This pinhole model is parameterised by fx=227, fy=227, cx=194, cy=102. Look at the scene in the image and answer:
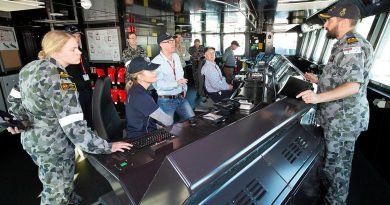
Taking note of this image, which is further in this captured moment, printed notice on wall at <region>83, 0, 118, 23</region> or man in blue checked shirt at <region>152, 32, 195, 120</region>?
printed notice on wall at <region>83, 0, 118, 23</region>

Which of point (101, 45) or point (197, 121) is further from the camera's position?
point (101, 45)

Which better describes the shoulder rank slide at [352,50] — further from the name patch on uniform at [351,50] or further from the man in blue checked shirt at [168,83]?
the man in blue checked shirt at [168,83]

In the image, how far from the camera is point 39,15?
487 cm

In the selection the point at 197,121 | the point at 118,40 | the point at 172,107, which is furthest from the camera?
the point at 118,40

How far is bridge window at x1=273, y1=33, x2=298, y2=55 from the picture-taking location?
1263 centimetres

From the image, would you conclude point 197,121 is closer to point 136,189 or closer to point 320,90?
point 136,189

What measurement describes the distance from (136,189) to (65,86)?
1005 mm

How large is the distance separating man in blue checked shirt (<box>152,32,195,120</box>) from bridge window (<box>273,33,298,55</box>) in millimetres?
11384

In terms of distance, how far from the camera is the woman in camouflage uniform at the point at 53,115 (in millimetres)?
1462

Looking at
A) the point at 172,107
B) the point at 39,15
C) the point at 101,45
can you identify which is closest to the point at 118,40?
the point at 101,45

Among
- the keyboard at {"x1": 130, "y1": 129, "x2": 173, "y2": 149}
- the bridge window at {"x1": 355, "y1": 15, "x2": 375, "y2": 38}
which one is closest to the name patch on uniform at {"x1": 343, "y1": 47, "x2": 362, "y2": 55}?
the keyboard at {"x1": 130, "y1": 129, "x2": 173, "y2": 149}

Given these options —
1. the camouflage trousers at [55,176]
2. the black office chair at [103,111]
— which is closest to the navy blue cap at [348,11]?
the black office chair at [103,111]

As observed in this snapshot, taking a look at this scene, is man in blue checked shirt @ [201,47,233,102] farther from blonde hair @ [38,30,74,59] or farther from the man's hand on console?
the man's hand on console

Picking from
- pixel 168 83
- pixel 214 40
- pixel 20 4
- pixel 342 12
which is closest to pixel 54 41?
pixel 168 83
